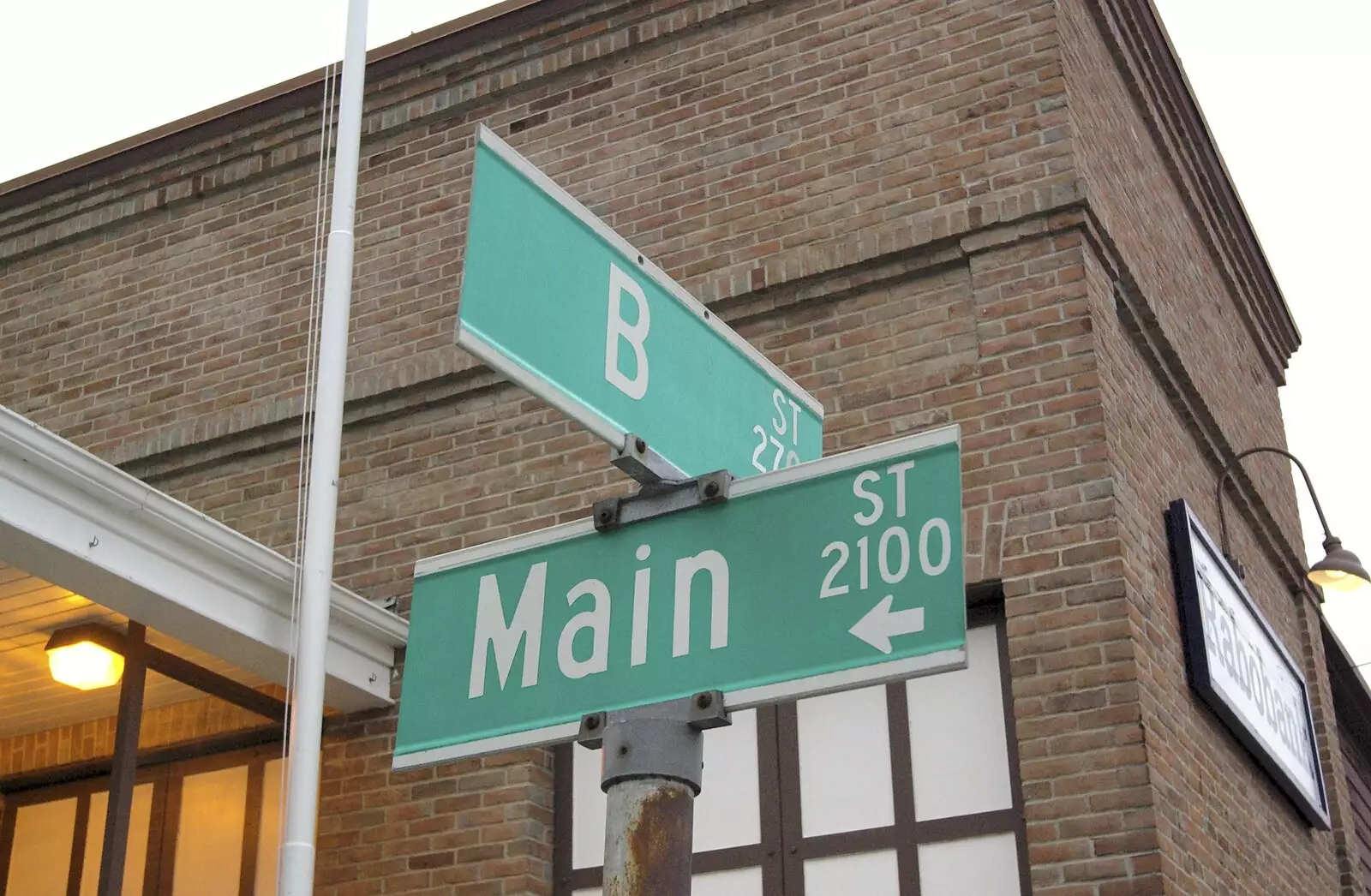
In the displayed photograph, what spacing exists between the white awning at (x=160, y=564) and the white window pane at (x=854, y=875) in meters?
2.26

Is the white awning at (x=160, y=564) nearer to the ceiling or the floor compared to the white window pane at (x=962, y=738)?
nearer to the ceiling

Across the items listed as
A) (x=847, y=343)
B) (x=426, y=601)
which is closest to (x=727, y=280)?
(x=847, y=343)

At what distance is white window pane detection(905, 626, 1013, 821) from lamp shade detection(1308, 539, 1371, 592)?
8.58 feet

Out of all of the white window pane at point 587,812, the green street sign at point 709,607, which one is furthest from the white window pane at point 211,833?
the green street sign at point 709,607

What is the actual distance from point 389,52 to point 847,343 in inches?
142

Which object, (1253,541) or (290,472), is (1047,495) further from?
(290,472)

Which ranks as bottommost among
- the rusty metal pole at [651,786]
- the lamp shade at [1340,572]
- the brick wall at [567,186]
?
the rusty metal pole at [651,786]

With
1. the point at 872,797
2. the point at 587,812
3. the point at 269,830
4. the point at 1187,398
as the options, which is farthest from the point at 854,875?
the point at 1187,398

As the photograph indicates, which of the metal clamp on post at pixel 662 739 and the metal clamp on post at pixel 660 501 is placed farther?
the metal clamp on post at pixel 660 501

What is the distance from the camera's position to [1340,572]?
842cm

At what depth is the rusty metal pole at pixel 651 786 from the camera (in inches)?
107

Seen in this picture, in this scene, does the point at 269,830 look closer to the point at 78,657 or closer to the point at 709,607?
the point at 78,657

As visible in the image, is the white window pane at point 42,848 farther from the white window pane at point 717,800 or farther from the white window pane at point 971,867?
the white window pane at point 971,867

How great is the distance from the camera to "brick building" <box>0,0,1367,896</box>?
6.54m
